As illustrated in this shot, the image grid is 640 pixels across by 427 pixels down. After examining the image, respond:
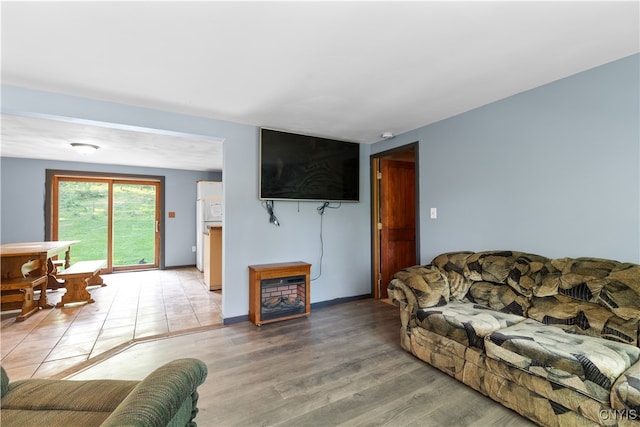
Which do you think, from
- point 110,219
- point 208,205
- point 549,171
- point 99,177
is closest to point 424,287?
point 549,171

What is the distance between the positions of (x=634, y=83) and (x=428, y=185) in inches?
68.3

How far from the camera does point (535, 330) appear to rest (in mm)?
1840

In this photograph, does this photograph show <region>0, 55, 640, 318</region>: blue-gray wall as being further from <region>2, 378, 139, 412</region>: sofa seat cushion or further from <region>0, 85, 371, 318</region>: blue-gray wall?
<region>2, 378, 139, 412</region>: sofa seat cushion

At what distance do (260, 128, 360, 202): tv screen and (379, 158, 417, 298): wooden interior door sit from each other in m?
0.48

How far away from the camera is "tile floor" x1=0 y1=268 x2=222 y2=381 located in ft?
7.82

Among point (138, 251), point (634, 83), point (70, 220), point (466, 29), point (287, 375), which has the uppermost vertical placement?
point (466, 29)

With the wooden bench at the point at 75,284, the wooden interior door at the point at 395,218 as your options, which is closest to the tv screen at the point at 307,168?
the wooden interior door at the point at 395,218

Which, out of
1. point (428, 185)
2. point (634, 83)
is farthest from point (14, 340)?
point (634, 83)

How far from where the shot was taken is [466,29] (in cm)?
163

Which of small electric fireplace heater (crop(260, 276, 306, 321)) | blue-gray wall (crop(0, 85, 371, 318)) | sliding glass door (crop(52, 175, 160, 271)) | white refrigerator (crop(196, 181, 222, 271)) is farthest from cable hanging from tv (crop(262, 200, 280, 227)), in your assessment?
sliding glass door (crop(52, 175, 160, 271))

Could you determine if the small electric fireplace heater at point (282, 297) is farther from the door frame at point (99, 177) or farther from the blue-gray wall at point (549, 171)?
the door frame at point (99, 177)

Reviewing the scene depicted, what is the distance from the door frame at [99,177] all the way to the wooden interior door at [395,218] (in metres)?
4.89

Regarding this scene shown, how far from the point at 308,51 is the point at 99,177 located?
5.94 metres

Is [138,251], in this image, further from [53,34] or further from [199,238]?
[53,34]
